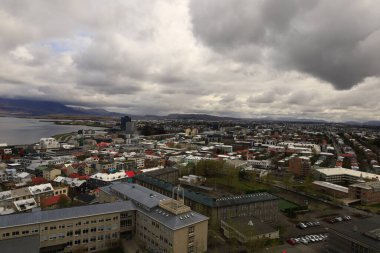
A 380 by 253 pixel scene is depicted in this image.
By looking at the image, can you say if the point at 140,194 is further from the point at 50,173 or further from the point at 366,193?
the point at 366,193

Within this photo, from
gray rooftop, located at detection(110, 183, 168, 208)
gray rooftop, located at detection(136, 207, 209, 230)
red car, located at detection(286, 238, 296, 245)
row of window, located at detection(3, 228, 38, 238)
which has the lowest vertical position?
red car, located at detection(286, 238, 296, 245)

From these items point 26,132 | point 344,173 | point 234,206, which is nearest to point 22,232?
point 234,206

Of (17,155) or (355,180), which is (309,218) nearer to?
(355,180)

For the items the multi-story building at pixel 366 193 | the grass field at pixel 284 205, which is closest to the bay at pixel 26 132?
the grass field at pixel 284 205

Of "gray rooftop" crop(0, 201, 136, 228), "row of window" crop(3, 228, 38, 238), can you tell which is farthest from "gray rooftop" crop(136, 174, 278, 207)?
"row of window" crop(3, 228, 38, 238)

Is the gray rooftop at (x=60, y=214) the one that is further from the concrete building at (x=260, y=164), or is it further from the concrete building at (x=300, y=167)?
the concrete building at (x=260, y=164)

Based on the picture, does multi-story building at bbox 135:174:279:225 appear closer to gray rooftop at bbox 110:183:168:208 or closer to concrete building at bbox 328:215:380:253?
gray rooftop at bbox 110:183:168:208

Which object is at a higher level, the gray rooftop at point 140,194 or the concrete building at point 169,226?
the gray rooftop at point 140,194

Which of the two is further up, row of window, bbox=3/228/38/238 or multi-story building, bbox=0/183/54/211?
row of window, bbox=3/228/38/238
